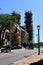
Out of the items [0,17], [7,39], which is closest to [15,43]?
[7,39]

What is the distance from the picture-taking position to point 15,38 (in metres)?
135

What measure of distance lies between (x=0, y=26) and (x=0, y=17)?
267 inches

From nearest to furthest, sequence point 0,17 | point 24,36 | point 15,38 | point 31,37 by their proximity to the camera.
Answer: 1. point 0,17
2. point 15,38
3. point 24,36
4. point 31,37

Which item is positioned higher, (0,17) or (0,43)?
(0,17)

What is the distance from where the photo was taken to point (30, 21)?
567ft

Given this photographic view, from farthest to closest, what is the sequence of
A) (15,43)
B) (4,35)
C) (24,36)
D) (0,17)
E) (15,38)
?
(24,36) → (15,38) → (15,43) → (4,35) → (0,17)

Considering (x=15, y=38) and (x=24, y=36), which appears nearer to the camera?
(x=15, y=38)

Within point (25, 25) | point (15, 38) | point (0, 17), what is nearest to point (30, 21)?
point (25, 25)

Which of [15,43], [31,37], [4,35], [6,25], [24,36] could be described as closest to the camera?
[6,25]

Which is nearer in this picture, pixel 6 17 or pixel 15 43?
pixel 6 17

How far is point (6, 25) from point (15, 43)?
3251 centimetres

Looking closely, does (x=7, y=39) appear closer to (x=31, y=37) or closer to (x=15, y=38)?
(x=15, y=38)

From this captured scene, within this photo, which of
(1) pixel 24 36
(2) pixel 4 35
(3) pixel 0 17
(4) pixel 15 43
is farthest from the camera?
(1) pixel 24 36

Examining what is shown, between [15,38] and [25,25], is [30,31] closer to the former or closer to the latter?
[25,25]
